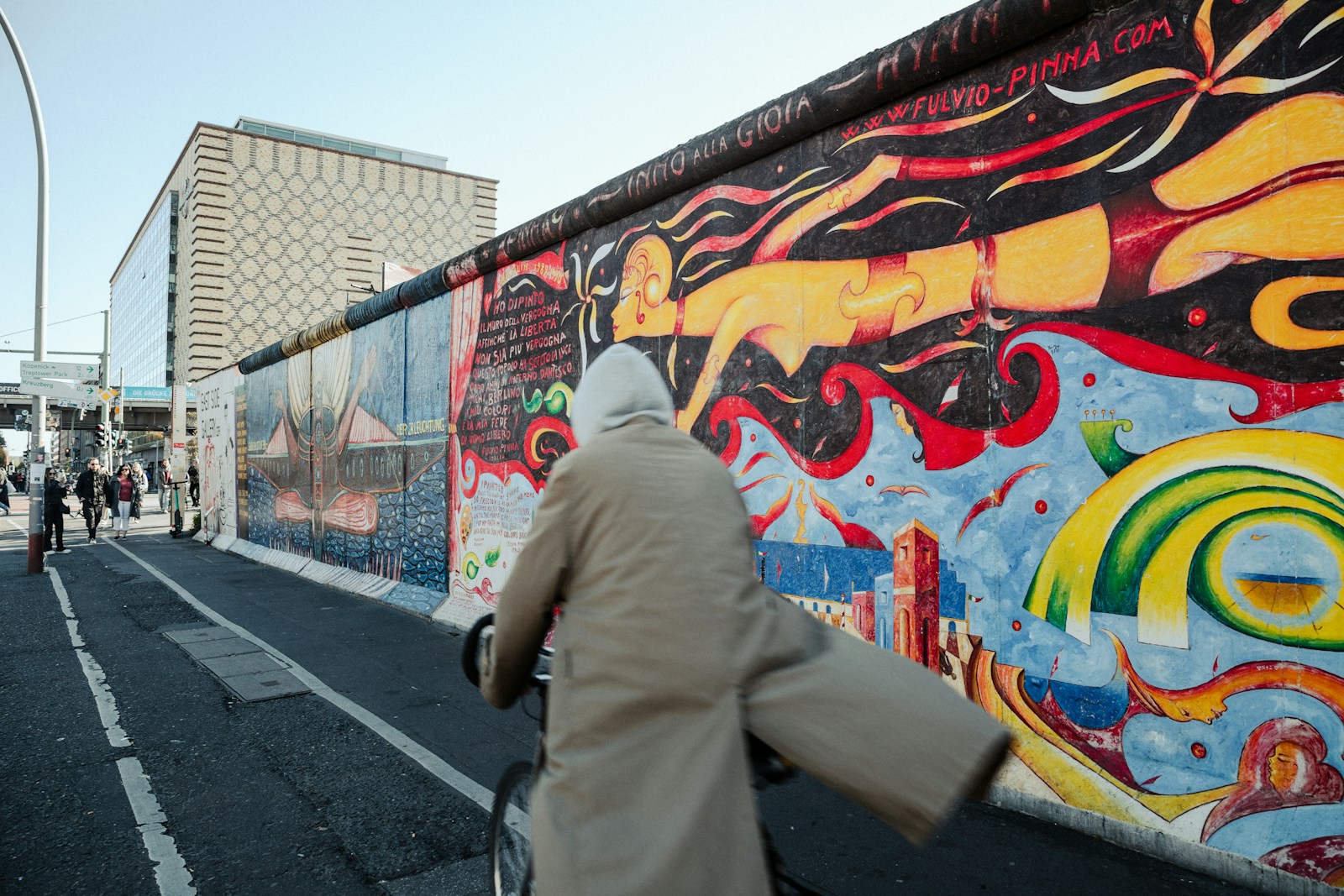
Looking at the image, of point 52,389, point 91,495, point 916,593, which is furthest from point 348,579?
point 91,495

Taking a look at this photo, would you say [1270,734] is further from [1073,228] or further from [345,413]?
[345,413]

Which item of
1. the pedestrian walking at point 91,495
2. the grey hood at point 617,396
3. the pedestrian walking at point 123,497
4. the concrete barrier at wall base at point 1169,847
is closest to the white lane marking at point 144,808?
the grey hood at point 617,396

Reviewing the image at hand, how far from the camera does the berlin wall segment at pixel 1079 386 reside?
3076 millimetres

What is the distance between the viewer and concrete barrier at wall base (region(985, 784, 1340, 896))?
2.95 m

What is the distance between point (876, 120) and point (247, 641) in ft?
22.6

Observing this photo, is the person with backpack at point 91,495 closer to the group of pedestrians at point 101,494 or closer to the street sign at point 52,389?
the group of pedestrians at point 101,494

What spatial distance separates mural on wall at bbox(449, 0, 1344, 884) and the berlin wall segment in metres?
0.01

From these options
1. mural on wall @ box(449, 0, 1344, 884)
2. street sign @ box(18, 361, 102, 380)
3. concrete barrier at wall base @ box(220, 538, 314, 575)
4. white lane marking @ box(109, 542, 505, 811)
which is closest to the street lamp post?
street sign @ box(18, 361, 102, 380)

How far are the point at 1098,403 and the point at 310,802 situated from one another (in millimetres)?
4164

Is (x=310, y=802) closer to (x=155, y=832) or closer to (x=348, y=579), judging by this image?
(x=155, y=832)

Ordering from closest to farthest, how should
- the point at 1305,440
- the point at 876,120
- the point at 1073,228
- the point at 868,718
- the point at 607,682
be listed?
the point at 868,718, the point at 607,682, the point at 1305,440, the point at 1073,228, the point at 876,120

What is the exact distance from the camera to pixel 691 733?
156cm

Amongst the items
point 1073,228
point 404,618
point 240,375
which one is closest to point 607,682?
point 1073,228

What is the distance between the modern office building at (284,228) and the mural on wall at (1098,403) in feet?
92.7
